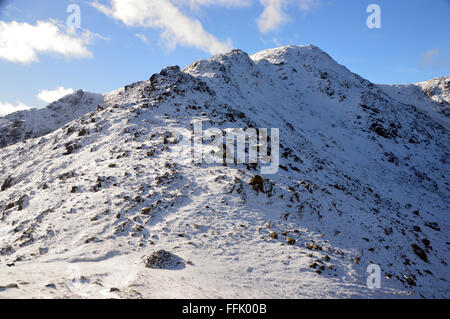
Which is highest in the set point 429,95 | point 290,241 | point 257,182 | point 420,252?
point 429,95

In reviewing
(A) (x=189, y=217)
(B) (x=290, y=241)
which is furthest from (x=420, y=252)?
(A) (x=189, y=217)

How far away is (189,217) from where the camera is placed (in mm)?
12258

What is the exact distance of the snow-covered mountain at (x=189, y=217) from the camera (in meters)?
8.88

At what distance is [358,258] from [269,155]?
9731 millimetres

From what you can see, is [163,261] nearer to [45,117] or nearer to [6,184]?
[6,184]

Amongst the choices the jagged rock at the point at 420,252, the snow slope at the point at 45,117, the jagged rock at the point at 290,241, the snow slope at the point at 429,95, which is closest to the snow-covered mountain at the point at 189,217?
the jagged rock at the point at 290,241

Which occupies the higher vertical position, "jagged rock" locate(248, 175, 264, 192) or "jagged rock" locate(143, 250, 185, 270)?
"jagged rock" locate(248, 175, 264, 192)

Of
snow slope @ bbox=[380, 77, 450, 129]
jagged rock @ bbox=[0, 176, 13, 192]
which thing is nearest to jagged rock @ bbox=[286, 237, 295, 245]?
jagged rock @ bbox=[0, 176, 13, 192]

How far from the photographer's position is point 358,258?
1117 centimetres

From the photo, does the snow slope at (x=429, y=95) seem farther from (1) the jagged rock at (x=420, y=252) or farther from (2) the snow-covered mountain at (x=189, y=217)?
(1) the jagged rock at (x=420, y=252)

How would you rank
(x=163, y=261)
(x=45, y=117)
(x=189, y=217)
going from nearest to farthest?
(x=163, y=261)
(x=189, y=217)
(x=45, y=117)

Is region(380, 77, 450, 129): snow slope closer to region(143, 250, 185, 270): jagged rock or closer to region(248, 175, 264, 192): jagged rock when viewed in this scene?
region(248, 175, 264, 192): jagged rock

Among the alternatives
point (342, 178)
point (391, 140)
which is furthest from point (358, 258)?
point (391, 140)

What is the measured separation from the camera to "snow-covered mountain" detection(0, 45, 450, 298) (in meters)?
8.88
